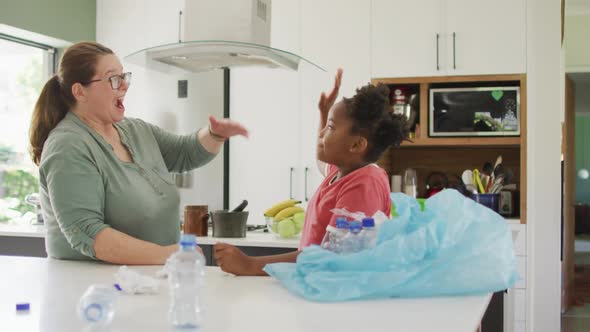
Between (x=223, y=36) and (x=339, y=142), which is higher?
(x=223, y=36)

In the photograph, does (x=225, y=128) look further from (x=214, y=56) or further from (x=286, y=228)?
(x=286, y=228)

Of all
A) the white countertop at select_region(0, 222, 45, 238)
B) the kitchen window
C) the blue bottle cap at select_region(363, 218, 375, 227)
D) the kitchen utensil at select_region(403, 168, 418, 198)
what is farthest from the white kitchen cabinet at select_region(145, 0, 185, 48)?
the blue bottle cap at select_region(363, 218, 375, 227)

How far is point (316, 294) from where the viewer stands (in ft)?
4.44

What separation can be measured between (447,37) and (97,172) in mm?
2661

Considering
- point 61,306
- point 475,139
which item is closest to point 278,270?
point 61,306

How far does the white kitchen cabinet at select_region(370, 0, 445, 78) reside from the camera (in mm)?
3967

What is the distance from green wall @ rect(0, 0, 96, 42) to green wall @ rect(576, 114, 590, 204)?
34.4ft

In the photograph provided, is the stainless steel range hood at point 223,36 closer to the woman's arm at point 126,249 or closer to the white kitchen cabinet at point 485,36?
the woman's arm at point 126,249

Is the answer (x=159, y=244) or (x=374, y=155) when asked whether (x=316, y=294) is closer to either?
(x=374, y=155)

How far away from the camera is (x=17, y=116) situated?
448cm

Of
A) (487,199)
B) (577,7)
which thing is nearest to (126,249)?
(487,199)

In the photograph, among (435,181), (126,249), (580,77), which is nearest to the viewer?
(126,249)

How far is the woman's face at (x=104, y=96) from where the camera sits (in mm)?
1951

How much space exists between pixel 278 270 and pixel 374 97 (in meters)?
0.57
